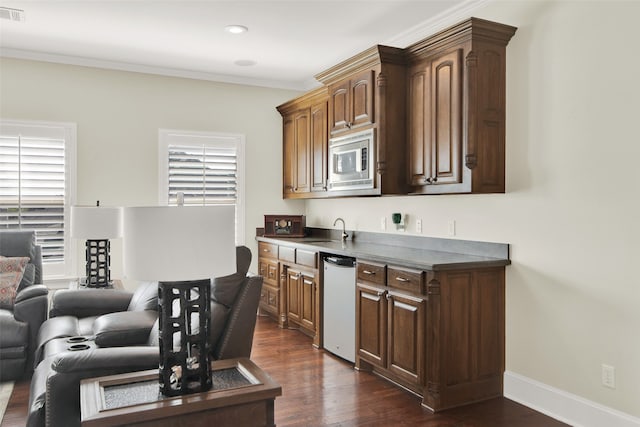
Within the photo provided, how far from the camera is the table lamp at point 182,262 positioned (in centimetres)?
186

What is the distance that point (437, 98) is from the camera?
3578mm

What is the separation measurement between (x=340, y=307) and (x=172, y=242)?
8.31 ft

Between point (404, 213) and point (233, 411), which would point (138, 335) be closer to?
point (233, 411)

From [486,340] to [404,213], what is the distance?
1430mm

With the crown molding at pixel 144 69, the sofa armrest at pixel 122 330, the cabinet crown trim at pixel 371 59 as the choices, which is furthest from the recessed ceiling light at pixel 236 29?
the sofa armrest at pixel 122 330

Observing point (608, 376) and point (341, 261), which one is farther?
point (341, 261)

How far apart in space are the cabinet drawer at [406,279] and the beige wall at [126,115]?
2.83m

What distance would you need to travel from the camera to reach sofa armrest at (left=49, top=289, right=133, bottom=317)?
12.6 feet

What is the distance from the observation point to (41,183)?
4.98 meters

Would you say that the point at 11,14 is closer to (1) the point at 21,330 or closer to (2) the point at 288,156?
(1) the point at 21,330

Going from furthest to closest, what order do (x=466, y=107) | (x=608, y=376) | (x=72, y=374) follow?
(x=466, y=107), (x=608, y=376), (x=72, y=374)

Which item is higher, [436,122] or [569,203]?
[436,122]

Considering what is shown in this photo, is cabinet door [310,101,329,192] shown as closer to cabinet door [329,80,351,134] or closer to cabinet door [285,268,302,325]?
cabinet door [329,80,351,134]

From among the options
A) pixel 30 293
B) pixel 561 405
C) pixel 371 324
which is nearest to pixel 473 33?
pixel 371 324
